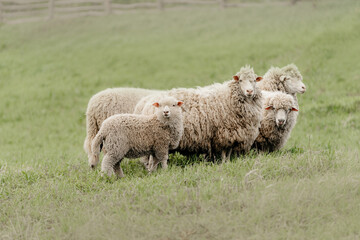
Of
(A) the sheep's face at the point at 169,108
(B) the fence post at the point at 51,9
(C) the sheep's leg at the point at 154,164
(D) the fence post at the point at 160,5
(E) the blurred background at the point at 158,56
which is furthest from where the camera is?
(D) the fence post at the point at 160,5

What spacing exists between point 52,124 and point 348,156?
32.2 feet

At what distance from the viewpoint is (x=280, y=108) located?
671 cm

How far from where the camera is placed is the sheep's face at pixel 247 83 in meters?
6.45

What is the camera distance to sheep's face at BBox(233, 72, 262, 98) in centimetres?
645

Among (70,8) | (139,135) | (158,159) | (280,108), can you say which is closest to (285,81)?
(280,108)

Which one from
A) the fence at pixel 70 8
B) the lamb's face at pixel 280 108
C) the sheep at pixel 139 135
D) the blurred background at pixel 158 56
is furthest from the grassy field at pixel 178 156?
the fence at pixel 70 8

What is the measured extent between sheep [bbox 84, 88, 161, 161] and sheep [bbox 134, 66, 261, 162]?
1.17 meters

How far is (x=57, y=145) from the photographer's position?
11844 mm

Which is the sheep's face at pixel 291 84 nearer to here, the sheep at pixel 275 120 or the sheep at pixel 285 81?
the sheep at pixel 285 81

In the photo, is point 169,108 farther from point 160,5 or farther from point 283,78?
point 160,5

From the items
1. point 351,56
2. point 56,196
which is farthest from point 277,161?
point 351,56

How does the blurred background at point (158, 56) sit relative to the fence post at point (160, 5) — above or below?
below

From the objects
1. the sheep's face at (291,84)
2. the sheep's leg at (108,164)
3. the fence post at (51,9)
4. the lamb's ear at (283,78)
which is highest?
the fence post at (51,9)

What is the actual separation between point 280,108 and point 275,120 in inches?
8.4
